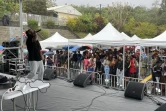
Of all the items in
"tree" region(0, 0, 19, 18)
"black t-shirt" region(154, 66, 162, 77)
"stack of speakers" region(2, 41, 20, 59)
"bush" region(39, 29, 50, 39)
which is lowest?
"black t-shirt" region(154, 66, 162, 77)

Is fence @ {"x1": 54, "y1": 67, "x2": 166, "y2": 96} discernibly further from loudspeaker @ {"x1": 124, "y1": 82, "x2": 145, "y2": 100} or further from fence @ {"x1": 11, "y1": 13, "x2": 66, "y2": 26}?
fence @ {"x1": 11, "y1": 13, "x2": 66, "y2": 26}

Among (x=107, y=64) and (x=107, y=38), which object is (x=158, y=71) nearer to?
(x=107, y=64)

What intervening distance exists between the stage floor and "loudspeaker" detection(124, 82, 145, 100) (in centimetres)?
14

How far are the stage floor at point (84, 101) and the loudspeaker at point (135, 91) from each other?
14cm

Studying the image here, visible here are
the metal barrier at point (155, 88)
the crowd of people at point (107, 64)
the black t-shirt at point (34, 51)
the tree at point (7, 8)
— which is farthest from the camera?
the tree at point (7, 8)

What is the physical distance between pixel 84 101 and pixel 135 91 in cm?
138

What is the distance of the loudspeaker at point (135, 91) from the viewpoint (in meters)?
5.10

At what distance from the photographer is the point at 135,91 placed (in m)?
5.18

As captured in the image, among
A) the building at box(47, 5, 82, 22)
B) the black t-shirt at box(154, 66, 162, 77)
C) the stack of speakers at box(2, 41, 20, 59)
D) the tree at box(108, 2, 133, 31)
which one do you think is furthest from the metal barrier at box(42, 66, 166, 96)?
the building at box(47, 5, 82, 22)

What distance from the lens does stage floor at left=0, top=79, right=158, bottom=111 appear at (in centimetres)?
454

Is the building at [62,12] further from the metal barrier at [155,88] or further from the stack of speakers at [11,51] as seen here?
the metal barrier at [155,88]

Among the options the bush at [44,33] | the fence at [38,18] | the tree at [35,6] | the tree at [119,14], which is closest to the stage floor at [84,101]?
the bush at [44,33]

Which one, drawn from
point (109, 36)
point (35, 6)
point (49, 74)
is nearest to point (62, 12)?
point (35, 6)

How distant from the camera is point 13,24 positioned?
21.2 meters
